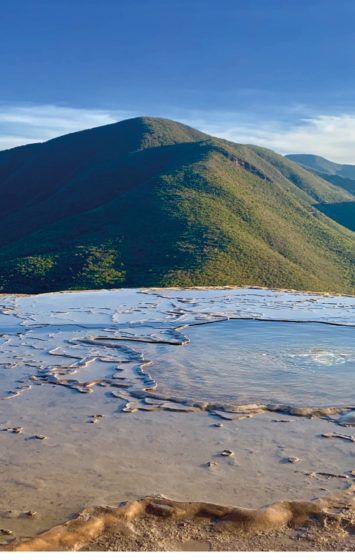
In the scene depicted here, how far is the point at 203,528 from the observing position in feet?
10.1

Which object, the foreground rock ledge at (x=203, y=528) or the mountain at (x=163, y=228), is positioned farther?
the mountain at (x=163, y=228)

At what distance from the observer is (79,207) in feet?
175

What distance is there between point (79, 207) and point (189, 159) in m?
11.9

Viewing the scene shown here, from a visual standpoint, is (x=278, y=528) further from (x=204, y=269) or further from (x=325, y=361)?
(x=204, y=269)

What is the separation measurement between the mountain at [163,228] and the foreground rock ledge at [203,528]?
2684cm

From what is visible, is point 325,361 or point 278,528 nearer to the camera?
point 278,528

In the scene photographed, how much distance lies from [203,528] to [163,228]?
117 ft

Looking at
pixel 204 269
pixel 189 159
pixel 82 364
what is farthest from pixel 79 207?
pixel 82 364

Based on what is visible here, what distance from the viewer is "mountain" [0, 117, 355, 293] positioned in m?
33.1

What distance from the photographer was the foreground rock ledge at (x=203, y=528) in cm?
289

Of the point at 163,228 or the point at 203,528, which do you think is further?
the point at 163,228

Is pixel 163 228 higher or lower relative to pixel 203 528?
higher

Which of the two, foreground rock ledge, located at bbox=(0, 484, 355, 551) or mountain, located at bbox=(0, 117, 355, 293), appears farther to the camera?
mountain, located at bbox=(0, 117, 355, 293)

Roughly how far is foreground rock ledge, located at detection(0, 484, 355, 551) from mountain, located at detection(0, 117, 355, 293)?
2684 centimetres
